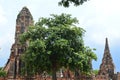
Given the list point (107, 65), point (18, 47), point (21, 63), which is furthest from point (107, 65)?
point (18, 47)

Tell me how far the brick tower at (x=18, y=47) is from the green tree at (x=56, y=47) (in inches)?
637

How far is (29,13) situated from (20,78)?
504 inches

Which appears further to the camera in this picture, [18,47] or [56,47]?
[18,47]

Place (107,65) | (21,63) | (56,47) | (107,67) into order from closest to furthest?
(56,47), (21,63), (107,67), (107,65)

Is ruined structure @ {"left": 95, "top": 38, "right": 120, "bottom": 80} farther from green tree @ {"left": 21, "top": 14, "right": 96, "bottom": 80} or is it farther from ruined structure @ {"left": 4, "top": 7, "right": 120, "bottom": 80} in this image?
green tree @ {"left": 21, "top": 14, "right": 96, "bottom": 80}

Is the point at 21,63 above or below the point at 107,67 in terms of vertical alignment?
above

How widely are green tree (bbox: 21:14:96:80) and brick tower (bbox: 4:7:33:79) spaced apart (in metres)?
16.2

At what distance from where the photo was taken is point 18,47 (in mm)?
57469

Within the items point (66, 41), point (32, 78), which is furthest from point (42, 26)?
point (32, 78)

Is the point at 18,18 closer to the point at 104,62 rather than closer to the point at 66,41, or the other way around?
the point at 104,62

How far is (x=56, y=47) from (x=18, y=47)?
68.0 feet

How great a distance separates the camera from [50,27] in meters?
40.1

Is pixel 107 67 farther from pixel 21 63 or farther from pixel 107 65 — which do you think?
pixel 21 63

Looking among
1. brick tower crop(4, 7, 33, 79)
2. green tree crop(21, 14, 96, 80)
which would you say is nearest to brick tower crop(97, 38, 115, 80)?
brick tower crop(4, 7, 33, 79)
